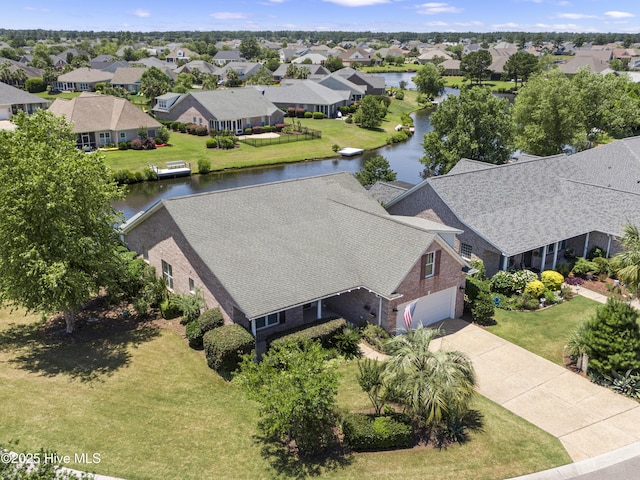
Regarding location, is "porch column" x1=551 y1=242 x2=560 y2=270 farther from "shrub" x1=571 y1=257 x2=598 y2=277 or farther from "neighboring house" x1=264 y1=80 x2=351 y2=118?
"neighboring house" x1=264 y1=80 x2=351 y2=118

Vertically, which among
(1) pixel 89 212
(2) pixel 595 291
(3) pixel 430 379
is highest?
(1) pixel 89 212

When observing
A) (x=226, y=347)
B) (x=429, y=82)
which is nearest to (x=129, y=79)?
(x=429, y=82)

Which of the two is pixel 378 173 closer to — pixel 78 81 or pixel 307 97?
pixel 307 97

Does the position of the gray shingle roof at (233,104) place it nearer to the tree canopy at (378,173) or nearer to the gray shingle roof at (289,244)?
the tree canopy at (378,173)

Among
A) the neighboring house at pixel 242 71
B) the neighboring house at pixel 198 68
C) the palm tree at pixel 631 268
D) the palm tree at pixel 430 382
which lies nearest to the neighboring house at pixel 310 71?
the neighboring house at pixel 242 71

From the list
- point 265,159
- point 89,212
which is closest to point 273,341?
point 89,212

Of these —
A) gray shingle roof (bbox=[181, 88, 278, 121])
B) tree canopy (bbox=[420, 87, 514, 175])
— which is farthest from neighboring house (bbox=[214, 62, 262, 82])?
tree canopy (bbox=[420, 87, 514, 175])

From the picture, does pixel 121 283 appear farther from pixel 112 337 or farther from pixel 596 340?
pixel 596 340

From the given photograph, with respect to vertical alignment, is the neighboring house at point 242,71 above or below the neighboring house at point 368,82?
above
